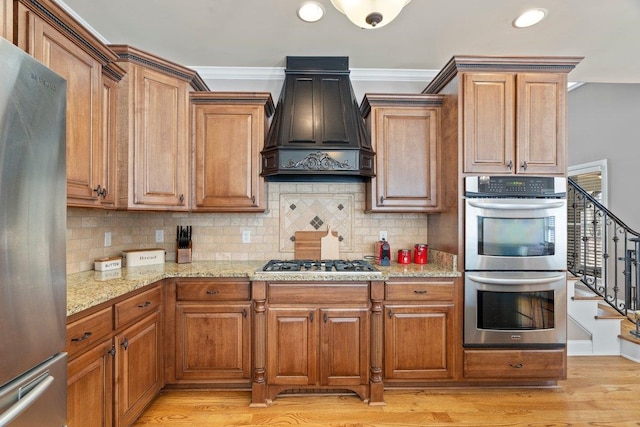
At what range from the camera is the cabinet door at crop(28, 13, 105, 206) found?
5.33 ft

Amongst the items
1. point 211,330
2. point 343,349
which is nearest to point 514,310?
point 343,349

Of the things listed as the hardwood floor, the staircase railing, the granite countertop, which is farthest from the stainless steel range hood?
the staircase railing

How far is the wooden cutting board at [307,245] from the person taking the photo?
9.76ft

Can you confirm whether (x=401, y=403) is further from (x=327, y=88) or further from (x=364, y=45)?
(x=364, y=45)

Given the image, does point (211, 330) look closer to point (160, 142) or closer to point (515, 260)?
point (160, 142)

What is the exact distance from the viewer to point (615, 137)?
4.44 m

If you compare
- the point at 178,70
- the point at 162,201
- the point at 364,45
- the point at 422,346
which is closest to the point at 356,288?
the point at 422,346

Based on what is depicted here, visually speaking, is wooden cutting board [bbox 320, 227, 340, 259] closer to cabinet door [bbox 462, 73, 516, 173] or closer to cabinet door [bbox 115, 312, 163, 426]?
cabinet door [bbox 462, 73, 516, 173]

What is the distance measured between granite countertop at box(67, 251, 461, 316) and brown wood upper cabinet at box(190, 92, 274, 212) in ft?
1.74

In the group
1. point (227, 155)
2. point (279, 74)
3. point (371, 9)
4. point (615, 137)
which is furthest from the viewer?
point (615, 137)

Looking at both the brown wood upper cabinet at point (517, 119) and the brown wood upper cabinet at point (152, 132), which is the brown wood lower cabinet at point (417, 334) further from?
the brown wood upper cabinet at point (152, 132)

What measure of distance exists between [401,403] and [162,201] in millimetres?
2319

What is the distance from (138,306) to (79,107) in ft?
4.06

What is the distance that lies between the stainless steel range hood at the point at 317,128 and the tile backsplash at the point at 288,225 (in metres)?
0.22
